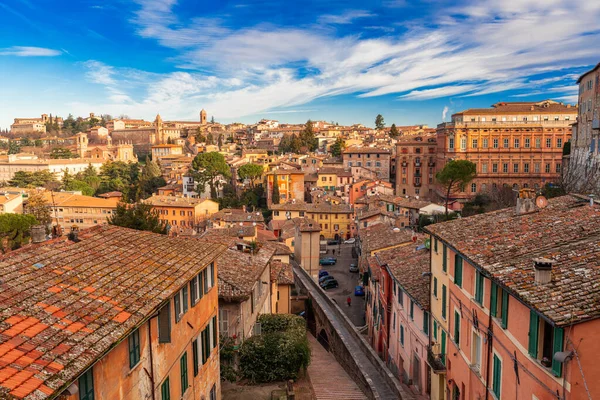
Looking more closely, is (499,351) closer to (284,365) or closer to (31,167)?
(284,365)

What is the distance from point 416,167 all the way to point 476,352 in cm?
6791

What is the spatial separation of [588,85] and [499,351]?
45.8m

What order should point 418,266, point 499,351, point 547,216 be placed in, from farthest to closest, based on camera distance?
point 418,266 → point 547,216 → point 499,351

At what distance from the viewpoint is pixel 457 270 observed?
15086 millimetres

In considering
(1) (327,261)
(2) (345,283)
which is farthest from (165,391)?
(1) (327,261)

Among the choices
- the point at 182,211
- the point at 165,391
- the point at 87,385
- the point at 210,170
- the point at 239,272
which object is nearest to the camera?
the point at 87,385

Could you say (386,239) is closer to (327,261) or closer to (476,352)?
(476,352)

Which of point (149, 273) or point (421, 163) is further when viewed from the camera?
point (421, 163)

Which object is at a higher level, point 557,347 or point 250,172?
point 250,172

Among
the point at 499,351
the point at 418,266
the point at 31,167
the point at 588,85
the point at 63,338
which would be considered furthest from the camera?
the point at 31,167

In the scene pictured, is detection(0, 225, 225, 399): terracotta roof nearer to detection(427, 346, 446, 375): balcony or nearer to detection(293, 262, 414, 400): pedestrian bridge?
detection(427, 346, 446, 375): balcony

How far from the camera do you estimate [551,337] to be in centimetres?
935

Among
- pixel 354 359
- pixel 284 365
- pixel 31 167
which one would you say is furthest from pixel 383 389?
pixel 31 167

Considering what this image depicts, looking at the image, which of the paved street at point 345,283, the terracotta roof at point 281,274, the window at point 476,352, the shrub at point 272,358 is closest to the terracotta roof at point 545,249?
the window at point 476,352
